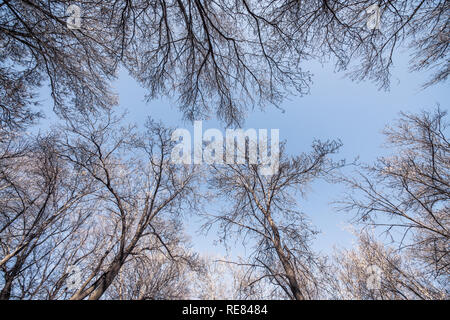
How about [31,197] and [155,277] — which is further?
[155,277]

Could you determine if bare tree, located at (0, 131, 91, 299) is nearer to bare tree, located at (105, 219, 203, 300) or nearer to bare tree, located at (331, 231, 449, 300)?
bare tree, located at (105, 219, 203, 300)

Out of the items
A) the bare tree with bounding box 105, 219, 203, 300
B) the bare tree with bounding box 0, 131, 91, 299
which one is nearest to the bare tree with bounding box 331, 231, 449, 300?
the bare tree with bounding box 105, 219, 203, 300

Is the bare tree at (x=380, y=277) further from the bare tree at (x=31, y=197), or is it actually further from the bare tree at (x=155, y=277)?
the bare tree at (x=31, y=197)

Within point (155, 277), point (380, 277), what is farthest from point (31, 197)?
point (380, 277)

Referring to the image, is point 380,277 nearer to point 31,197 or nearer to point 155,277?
point 155,277

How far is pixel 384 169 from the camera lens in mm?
5145

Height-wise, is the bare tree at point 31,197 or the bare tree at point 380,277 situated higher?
the bare tree at point 31,197

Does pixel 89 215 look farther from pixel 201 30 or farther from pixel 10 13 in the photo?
pixel 201 30

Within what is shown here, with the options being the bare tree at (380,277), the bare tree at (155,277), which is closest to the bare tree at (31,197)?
the bare tree at (155,277)

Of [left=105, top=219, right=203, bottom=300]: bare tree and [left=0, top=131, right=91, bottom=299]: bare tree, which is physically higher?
[left=0, top=131, right=91, bottom=299]: bare tree

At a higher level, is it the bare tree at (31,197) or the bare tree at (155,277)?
the bare tree at (31,197)

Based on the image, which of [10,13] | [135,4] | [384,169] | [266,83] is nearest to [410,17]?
[266,83]

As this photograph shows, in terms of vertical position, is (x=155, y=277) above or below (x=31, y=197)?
below
